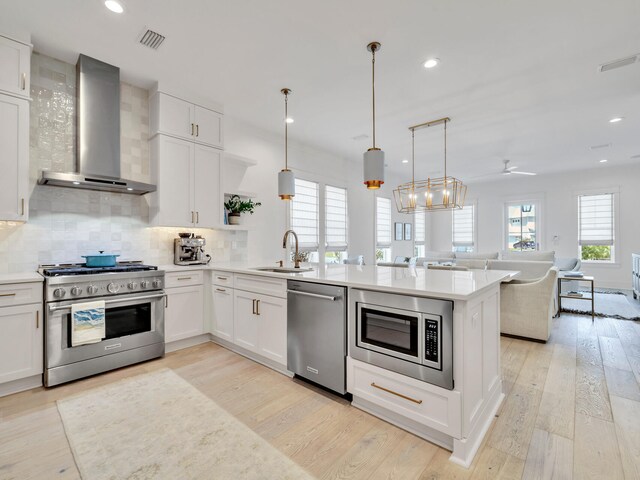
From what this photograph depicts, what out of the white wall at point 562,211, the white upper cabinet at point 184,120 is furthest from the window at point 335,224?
the white wall at point 562,211

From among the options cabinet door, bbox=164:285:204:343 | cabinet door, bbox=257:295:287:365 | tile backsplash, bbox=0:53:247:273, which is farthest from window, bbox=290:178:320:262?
cabinet door, bbox=257:295:287:365

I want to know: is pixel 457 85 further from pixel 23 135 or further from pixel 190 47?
pixel 23 135

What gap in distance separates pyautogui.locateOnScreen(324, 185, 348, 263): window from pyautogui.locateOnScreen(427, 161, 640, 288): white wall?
4.45m

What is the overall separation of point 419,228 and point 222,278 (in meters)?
7.05

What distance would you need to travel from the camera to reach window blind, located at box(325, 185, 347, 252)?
5926 mm

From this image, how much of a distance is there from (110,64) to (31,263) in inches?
81.1

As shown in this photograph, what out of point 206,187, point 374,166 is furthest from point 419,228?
point 374,166

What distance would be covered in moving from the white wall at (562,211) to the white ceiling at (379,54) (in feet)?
10.6

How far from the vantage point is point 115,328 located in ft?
9.55

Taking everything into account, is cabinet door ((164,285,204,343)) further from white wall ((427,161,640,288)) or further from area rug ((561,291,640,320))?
white wall ((427,161,640,288))

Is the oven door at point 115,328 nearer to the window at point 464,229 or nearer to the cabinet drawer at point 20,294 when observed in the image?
the cabinet drawer at point 20,294

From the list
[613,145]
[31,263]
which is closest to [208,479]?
[31,263]

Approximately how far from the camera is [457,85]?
349cm

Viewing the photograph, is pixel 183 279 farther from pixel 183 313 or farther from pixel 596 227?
pixel 596 227
